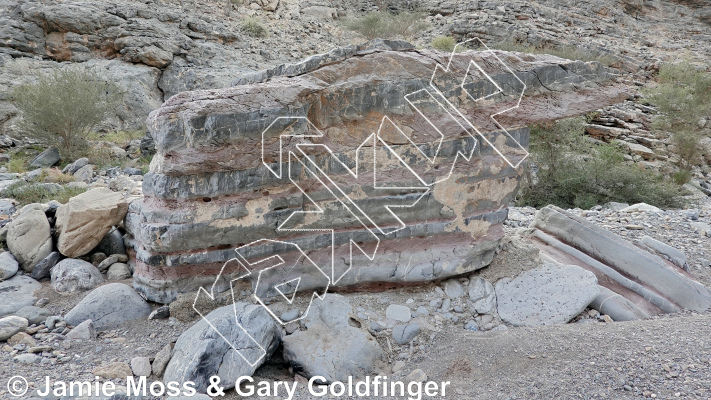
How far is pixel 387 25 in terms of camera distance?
57.6ft

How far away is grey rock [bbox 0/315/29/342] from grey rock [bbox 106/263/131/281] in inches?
27.9

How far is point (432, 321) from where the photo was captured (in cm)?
312

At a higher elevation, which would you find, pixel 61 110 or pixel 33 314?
pixel 33 314

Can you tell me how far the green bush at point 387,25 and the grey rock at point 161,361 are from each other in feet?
53.7

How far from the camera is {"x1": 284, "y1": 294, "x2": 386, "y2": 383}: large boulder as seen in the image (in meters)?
2.61

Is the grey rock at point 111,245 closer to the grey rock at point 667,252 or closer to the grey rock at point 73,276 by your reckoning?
the grey rock at point 73,276

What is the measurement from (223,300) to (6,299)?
1.52 m

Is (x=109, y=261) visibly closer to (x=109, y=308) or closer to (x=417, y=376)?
(x=109, y=308)

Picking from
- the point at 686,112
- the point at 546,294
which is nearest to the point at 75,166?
the point at 546,294

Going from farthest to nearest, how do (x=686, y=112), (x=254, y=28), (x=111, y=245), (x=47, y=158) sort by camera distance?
(x=254, y=28) → (x=686, y=112) → (x=47, y=158) → (x=111, y=245)

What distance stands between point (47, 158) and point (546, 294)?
8646mm

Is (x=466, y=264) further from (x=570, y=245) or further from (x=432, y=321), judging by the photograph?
(x=570, y=245)

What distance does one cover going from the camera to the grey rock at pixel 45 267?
3316 mm
